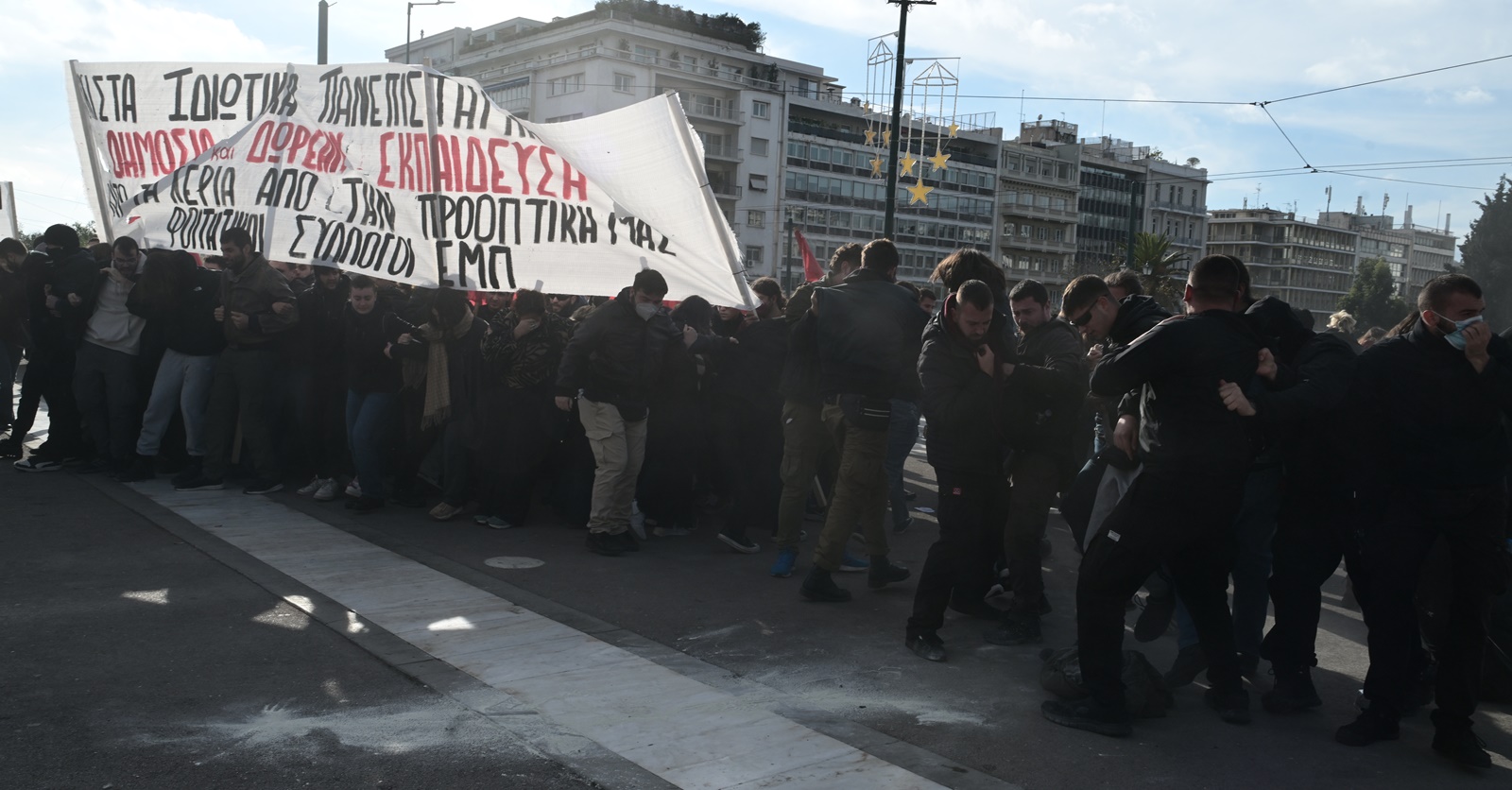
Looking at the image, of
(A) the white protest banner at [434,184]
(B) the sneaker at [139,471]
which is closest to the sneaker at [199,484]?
(B) the sneaker at [139,471]

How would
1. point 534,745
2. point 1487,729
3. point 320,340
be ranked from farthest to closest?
point 320,340, point 1487,729, point 534,745

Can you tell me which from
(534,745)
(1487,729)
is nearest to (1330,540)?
(1487,729)

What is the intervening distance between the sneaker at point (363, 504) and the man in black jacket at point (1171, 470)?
226 inches

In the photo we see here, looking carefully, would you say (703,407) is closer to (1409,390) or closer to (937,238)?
(1409,390)

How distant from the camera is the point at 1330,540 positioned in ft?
16.8

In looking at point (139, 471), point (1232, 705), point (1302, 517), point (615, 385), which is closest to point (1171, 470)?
A: point (1302, 517)

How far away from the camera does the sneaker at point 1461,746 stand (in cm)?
443

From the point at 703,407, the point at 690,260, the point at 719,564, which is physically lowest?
the point at 719,564

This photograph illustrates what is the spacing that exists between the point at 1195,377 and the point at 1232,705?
1449mm

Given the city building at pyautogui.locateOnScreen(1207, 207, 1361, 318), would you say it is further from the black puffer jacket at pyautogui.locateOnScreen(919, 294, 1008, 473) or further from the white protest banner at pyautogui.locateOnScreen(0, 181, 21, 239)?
the black puffer jacket at pyautogui.locateOnScreen(919, 294, 1008, 473)

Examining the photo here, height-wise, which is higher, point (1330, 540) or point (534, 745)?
point (1330, 540)

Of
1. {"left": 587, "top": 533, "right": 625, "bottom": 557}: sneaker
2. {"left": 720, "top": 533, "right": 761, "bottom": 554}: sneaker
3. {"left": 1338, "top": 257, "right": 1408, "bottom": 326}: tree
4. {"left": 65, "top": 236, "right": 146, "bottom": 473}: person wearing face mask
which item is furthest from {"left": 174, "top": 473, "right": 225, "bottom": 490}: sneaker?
{"left": 1338, "top": 257, "right": 1408, "bottom": 326}: tree

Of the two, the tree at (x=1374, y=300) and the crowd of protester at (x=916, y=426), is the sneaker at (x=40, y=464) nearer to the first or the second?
the crowd of protester at (x=916, y=426)

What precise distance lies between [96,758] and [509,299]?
18.8ft
